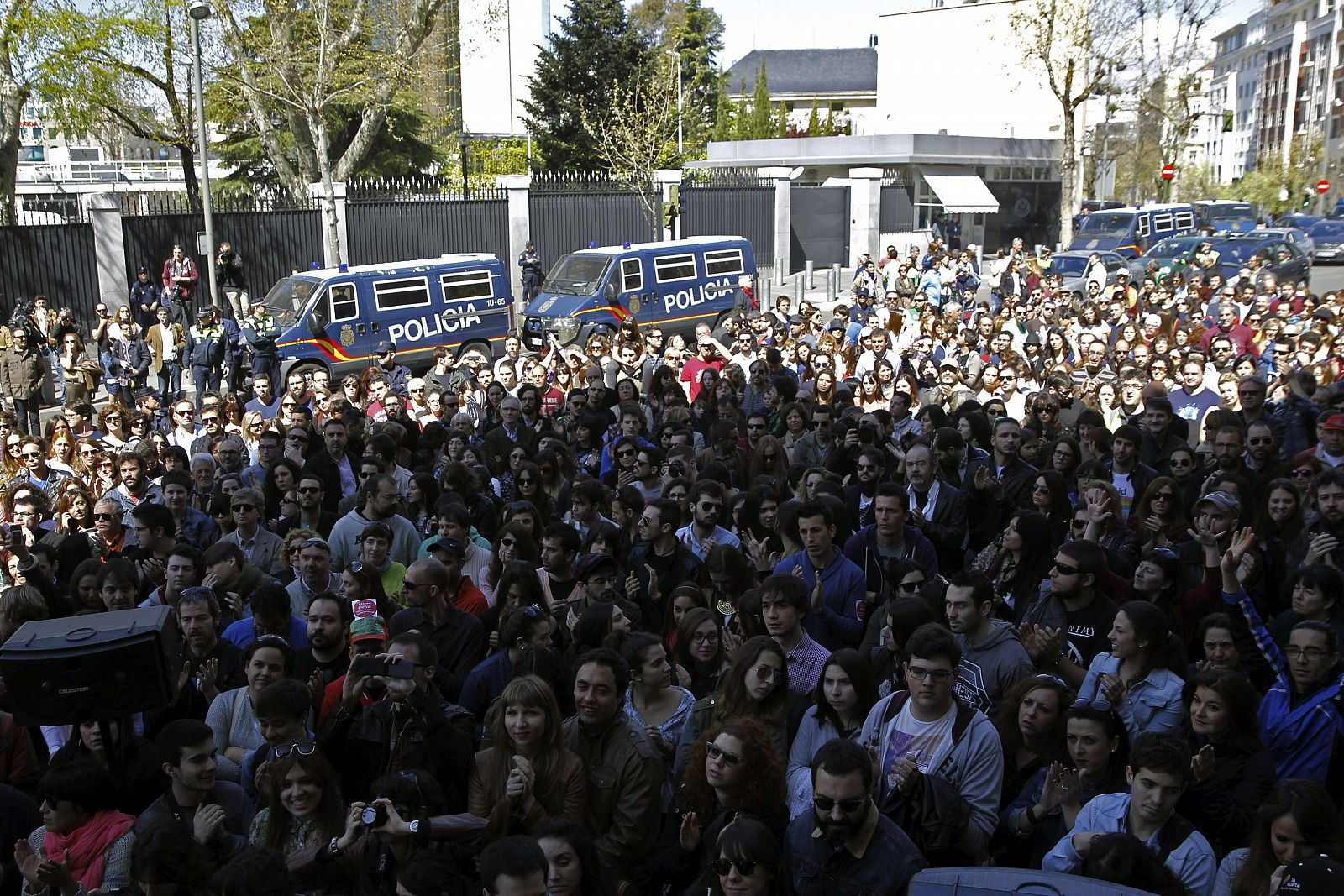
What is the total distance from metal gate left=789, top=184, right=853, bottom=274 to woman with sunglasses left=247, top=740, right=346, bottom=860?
36749 mm

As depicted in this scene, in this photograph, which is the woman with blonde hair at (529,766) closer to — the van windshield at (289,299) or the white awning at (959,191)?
the van windshield at (289,299)

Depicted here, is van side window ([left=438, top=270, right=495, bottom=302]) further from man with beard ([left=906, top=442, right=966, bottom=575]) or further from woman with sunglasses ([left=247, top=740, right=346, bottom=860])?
woman with sunglasses ([left=247, top=740, right=346, bottom=860])

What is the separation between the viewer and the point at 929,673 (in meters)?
4.73

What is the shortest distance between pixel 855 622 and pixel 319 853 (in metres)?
3.21

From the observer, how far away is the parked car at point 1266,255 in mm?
27094

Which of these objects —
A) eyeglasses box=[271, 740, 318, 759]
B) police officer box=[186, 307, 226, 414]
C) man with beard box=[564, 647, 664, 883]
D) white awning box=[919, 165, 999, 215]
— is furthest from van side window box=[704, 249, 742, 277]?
white awning box=[919, 165, 999, 215]

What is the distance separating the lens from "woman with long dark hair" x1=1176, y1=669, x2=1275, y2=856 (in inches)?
181

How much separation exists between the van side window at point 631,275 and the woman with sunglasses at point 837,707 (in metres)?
18.3

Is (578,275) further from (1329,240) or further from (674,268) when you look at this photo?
(1329,240)

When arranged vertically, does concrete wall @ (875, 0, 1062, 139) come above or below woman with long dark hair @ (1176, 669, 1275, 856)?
above

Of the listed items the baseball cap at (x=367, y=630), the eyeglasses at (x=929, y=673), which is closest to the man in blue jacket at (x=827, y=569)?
the eyeglasses at (x=929, y=673)

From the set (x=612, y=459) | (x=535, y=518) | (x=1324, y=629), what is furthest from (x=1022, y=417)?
(x=1324, y=629)

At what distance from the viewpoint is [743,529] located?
787 centimetres

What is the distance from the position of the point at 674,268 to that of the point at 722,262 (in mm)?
1415
